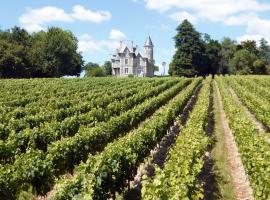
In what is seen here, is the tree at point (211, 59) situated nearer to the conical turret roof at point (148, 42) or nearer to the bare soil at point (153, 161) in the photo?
the conical turret roof at point (148, 42)


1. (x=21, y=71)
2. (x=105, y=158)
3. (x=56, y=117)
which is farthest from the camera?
(x=21, y=71)

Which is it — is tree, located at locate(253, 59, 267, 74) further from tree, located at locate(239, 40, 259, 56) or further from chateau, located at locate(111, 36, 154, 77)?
chateau, located at locate(111, 36, 154, 77)

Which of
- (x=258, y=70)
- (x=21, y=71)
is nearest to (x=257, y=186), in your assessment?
(x=21, y=71)

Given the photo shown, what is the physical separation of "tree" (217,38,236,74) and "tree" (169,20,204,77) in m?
10.4

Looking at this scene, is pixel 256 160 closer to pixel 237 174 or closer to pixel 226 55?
pixel 237 174

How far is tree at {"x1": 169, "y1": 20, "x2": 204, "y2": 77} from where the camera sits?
98.4m

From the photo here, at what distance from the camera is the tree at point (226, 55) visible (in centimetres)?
11300

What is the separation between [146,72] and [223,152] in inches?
4088

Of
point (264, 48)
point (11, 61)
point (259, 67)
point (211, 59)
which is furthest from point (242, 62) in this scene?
point (264, 48)

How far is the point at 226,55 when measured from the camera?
120 metres

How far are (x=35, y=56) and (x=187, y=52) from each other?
112 feet

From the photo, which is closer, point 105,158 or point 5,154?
point 105,158

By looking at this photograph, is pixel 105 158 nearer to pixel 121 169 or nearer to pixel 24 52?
pixel 121 169

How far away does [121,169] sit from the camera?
39.9 feet
